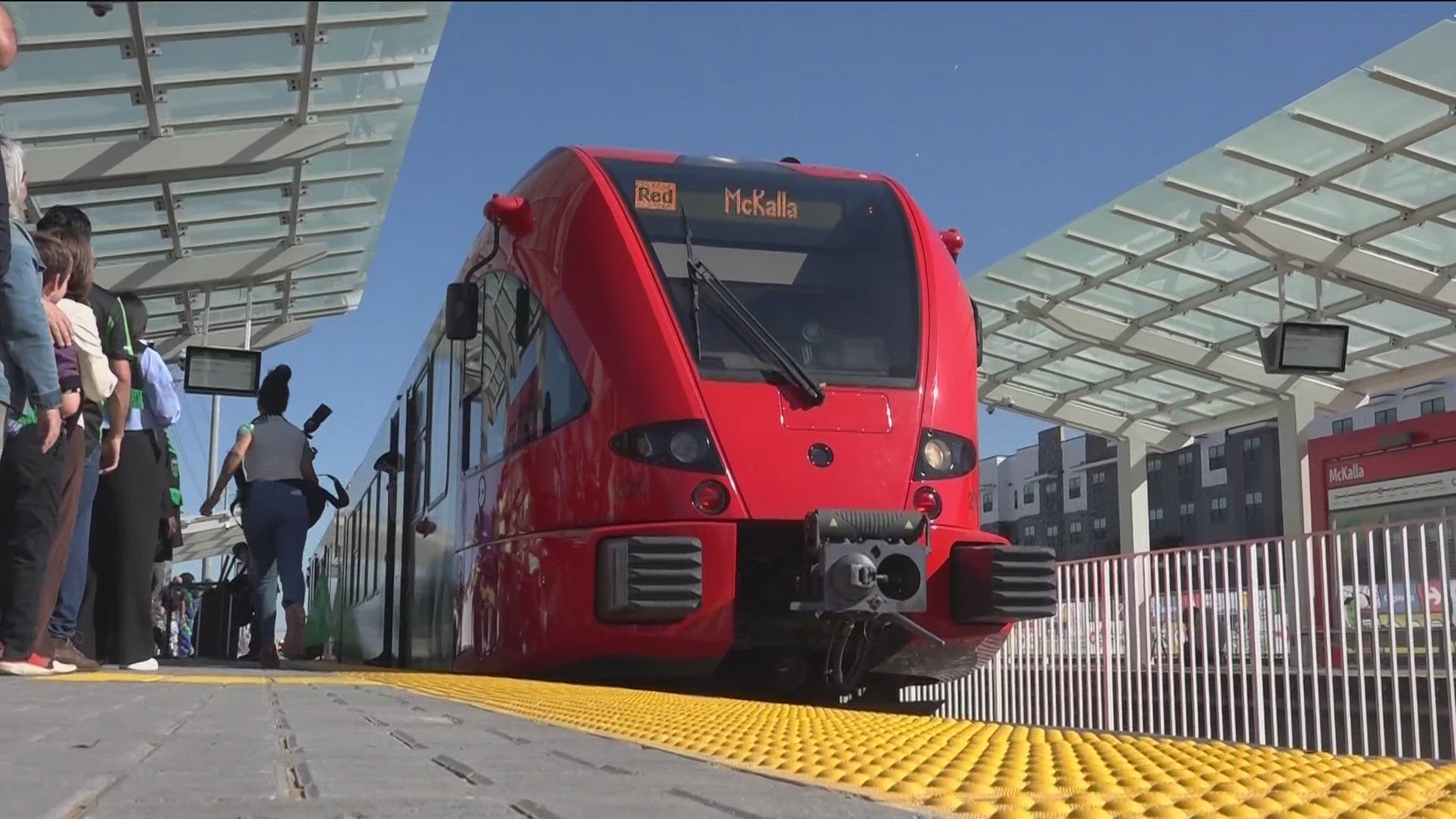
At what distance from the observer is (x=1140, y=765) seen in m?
3.30

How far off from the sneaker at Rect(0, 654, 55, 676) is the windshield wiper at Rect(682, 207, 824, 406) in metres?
2.97

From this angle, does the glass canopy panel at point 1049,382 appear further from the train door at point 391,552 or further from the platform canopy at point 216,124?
the train door at point 391,552

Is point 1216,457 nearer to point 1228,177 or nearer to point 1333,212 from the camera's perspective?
point 1333,212

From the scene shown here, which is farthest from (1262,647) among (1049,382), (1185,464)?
(1185,464)

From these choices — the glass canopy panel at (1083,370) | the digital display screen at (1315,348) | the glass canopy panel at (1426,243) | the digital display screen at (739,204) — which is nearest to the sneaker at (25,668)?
the digital display screen at (739,204)

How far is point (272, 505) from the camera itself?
1003 centimetres

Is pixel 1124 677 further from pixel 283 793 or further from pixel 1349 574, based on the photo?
pixel 283 793

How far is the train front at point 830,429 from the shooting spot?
21.2 feet

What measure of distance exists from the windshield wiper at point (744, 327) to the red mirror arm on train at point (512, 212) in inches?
37.4

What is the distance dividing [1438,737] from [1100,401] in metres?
12.5

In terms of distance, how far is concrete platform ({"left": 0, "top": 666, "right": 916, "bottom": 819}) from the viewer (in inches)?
81.5

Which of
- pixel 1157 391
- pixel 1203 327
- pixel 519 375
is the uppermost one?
pixel 1203 327

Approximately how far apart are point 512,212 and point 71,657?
2.97 m

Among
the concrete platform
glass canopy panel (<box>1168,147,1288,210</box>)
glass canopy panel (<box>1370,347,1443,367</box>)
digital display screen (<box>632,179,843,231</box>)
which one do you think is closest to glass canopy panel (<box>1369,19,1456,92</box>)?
glass canopy panel (<box>1168,147,1288,210</box>)
